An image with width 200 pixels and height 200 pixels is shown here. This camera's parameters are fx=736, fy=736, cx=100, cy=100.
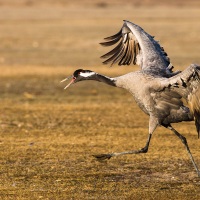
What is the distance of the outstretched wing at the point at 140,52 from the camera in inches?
392

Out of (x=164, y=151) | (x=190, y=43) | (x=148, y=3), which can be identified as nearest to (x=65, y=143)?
(x=164, y=151)

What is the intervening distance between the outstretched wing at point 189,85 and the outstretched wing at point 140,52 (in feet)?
1.82

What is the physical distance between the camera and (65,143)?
38.0 ft

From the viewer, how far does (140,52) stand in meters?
10.8

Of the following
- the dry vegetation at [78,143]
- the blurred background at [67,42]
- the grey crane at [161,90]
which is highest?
the grey crane at [161,90]

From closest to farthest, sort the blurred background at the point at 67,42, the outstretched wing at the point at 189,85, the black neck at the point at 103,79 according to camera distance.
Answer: the outstretched wing at the point at 189,85 → the black neck at the point at 103,79 → the blurred background at the point at 67,42

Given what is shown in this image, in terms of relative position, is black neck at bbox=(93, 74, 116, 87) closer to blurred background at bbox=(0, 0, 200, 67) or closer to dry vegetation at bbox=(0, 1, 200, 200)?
dry vegetation at bbox=(0, 1, 200, 200)

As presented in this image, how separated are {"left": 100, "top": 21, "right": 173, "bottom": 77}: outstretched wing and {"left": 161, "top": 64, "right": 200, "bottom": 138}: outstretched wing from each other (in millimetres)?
554

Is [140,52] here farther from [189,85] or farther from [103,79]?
[189,85]

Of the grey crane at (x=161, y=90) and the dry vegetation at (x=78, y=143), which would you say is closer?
the dry vegetation at (x=78, y=143)

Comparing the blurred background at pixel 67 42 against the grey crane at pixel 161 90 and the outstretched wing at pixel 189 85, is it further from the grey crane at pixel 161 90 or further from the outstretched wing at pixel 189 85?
the outstretched wing at pixel 189 85

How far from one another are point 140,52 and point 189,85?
2.19 meters

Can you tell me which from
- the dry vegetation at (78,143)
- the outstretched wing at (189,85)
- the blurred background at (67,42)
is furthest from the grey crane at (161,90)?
the blurred background at (67,42)

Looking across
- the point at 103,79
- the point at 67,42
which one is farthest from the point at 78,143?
the point at 67,42
